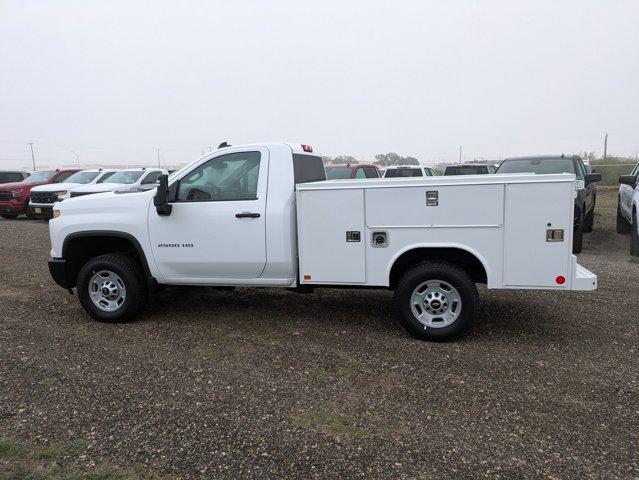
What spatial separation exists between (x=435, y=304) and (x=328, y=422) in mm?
1944

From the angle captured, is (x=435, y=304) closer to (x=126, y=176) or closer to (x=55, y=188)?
(x=126, y=176)

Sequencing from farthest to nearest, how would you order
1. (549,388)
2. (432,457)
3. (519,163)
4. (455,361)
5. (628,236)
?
(628,236) < (519,163) < (455,361) < (549,388) < (432,457)

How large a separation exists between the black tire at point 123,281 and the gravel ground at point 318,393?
17 cm

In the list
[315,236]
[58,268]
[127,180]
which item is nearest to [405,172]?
[127,180]

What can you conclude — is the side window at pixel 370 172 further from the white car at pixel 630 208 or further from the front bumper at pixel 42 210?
the front bumper at pixel 42 210

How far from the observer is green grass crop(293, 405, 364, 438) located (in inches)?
138

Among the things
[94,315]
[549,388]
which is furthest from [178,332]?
[549,388]

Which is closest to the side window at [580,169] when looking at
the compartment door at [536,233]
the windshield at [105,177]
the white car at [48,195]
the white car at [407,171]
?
the white car at [407,171]

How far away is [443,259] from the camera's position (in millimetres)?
5191

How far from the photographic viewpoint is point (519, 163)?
10.8m

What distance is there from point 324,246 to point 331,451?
7.63 ft

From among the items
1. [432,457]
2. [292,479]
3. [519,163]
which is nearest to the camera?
[292,479]

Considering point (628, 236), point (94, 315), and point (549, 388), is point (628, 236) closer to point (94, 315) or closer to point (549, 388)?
point (549, 388)

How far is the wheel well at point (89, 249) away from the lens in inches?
235
